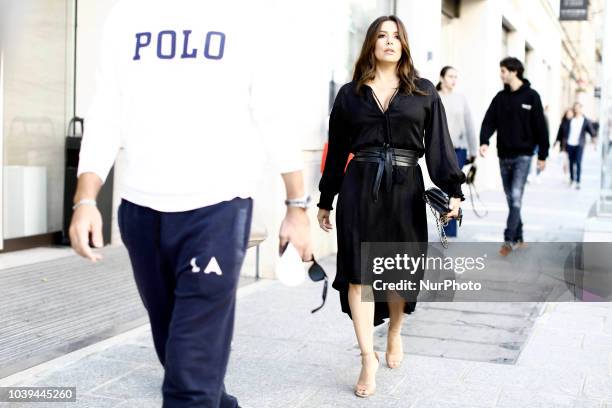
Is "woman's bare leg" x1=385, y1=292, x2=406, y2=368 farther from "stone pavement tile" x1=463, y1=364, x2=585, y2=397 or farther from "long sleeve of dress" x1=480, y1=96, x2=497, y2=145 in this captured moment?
"long sleeve of dress" x1=480, y1=96, x2=497, y2=145

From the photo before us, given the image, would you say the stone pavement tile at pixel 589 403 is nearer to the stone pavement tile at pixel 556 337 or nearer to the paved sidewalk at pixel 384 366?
the paved sidewalk at pixel 384 366

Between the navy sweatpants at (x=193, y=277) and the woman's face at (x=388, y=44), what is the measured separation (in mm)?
1778

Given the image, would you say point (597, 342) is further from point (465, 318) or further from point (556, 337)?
point (465, 318)

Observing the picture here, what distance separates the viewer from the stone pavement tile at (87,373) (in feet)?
13.5

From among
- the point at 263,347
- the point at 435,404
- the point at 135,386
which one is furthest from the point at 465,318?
the point at 135,386

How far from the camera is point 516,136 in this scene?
8703mm

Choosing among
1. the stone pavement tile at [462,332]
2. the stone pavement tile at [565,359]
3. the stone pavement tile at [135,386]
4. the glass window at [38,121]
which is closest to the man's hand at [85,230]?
the stone pavement tile at [135,386]

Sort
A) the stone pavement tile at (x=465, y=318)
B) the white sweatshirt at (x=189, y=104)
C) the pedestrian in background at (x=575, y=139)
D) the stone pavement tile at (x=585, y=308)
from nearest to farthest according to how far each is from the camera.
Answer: the white sweatshirt at (x=189, y=104)
the stone pavement tile at (x=465, y=318)
the stone pavement tile at (x=585, y=308)
the pedestrian in background at (x=575, y=139)

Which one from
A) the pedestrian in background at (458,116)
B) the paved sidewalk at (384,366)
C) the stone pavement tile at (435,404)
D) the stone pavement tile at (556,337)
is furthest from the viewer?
the pedestrian in background at (458,116)

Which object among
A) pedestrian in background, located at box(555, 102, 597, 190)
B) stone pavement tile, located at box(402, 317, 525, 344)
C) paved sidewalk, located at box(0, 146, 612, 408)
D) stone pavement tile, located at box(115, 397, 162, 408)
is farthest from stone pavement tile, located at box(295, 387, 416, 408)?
pedestrian in background, located at box(555, 102, 597, 190)

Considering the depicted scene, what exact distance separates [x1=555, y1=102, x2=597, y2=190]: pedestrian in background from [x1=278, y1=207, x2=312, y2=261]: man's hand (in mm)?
16602

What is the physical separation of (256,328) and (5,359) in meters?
1.56

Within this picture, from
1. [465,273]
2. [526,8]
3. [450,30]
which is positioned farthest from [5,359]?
[526,8]

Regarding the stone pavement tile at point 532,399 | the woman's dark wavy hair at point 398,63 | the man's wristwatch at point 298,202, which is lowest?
the stone pavement tile at point 532,399
